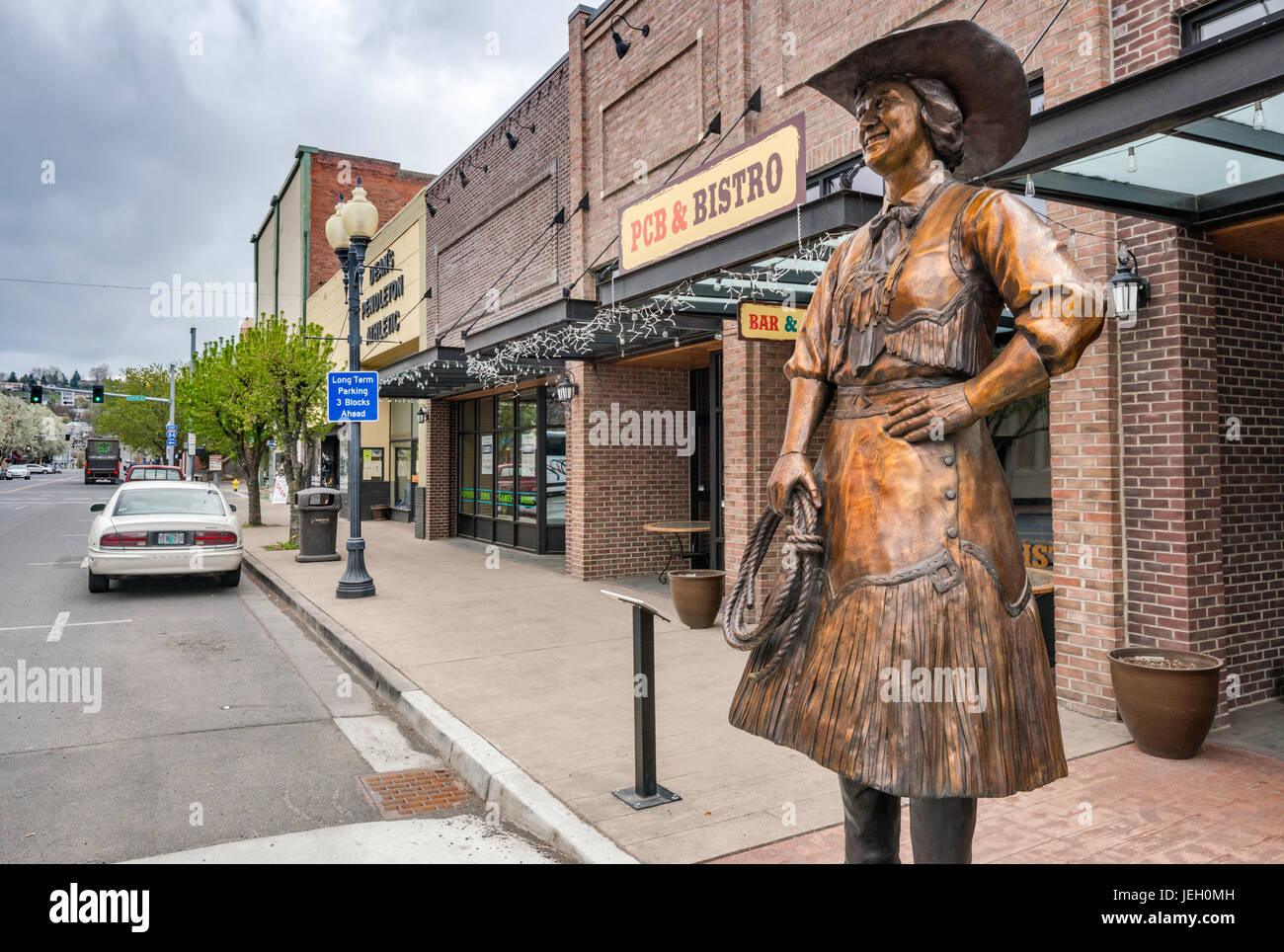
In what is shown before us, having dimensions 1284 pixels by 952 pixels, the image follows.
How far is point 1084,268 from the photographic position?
18.0ft

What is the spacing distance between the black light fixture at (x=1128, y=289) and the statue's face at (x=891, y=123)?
3.60m

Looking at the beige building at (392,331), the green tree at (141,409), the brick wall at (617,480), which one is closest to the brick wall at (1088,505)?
the brick wall at (617,480)

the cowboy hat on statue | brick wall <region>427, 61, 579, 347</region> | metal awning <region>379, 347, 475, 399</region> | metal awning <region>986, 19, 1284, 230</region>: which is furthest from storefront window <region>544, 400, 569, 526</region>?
the cowboy hat on statue

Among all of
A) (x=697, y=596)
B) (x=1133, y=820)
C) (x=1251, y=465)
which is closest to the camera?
(x=1133, y=820)

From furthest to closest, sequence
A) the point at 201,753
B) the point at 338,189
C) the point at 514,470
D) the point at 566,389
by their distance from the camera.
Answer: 1. the point at 338,189
2. the point at 514,470
3. the point at 566,389
4. the point at 201,753

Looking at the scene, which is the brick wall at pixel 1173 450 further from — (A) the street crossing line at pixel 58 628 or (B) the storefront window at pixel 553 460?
(B) the storefront window at pixel 553 460

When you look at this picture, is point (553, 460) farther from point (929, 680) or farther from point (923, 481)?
point (929, 680)

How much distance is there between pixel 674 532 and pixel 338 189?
25.5 metres

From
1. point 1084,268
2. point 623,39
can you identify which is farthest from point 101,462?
point 1084,268

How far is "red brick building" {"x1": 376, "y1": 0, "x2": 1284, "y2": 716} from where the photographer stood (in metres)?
4.84

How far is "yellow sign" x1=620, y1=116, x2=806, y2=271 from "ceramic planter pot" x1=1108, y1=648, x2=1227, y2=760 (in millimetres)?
3466

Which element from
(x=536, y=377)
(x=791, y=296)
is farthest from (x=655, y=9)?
(x=536, y=377)

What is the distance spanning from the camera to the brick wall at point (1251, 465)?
5.57 metres
